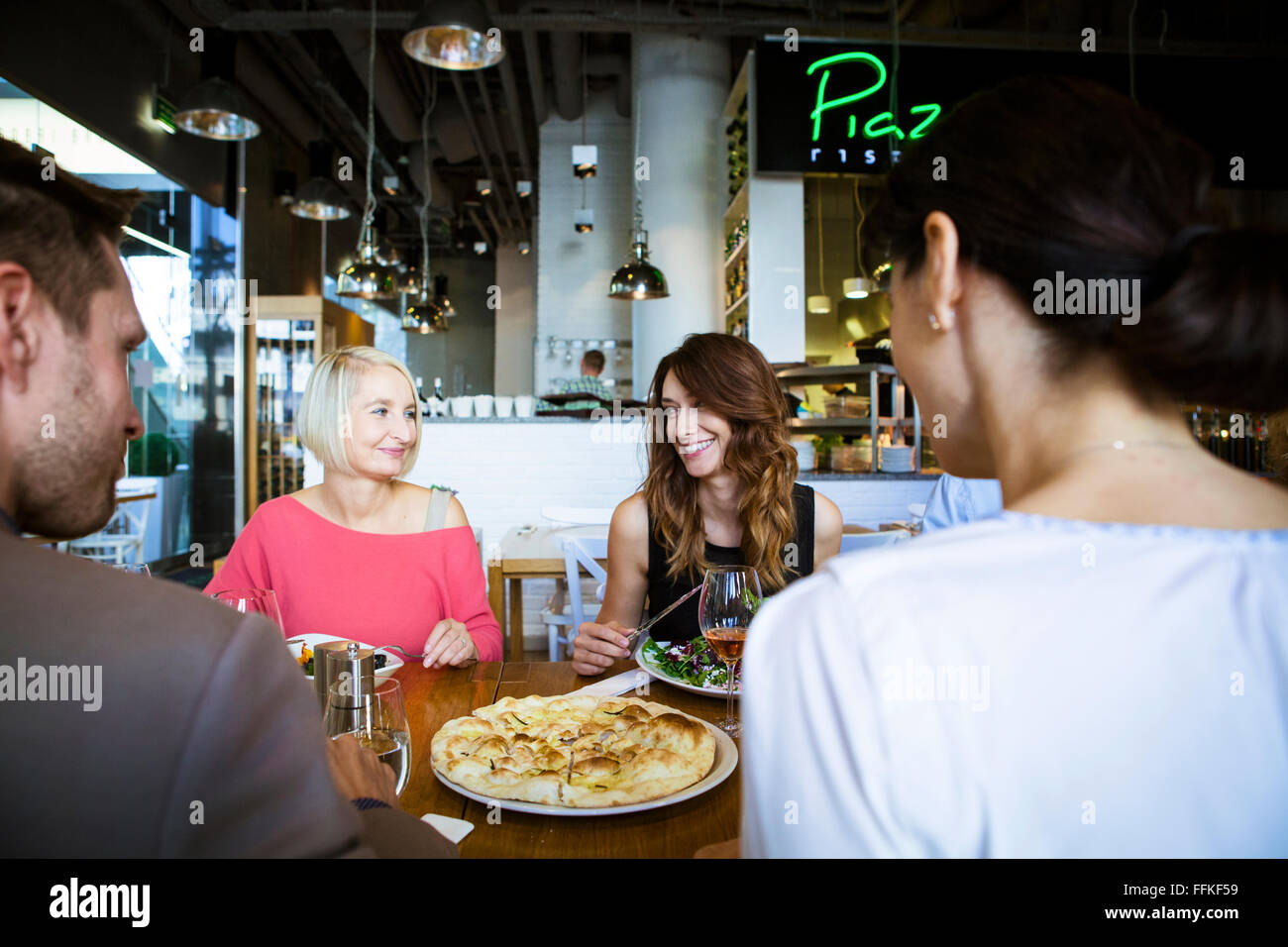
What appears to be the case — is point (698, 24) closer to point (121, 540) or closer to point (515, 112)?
point (515, 112)

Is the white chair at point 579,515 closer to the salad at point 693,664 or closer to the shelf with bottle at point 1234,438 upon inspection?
the salad at point 693,664

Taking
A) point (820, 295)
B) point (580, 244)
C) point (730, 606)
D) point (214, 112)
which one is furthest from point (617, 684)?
point (820, 295)

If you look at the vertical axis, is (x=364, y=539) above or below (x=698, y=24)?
below

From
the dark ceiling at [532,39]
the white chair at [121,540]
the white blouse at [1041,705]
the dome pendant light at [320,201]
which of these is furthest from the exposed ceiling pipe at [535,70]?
the white blouse at [1041,705]

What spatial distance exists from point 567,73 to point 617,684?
8162 millimetres

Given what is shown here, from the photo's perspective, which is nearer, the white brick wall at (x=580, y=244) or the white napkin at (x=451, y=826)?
the white napkin at (x=451, y=826)

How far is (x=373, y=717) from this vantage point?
928mm

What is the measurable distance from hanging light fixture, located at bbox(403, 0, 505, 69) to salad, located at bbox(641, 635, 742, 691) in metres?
3.27

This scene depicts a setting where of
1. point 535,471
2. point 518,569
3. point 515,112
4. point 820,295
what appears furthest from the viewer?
point 820,295

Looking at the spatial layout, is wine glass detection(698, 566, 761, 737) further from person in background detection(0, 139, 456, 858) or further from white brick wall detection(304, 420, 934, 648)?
white brick wall detection(304, 420, 934, 648)

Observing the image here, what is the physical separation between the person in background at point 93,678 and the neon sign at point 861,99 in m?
6.03

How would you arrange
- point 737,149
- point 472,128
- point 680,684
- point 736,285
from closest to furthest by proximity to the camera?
point 680,684 → point 737,149 → point 736,285 → point 472,128

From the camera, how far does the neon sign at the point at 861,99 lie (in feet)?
19.0

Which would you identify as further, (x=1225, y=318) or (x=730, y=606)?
(x=730, y=606)
